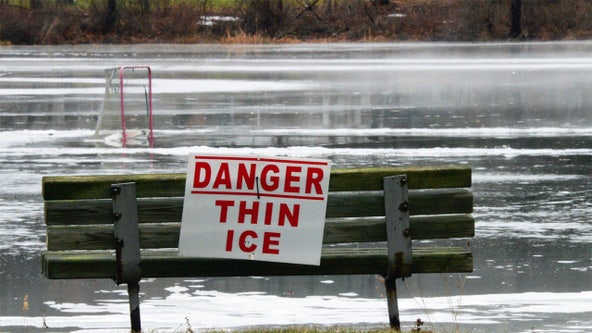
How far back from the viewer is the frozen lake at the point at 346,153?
859 cm

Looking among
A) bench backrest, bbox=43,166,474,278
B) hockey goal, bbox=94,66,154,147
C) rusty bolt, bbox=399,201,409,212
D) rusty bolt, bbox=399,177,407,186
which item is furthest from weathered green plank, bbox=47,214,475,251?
hockey goal, bbox=94,66,154,147

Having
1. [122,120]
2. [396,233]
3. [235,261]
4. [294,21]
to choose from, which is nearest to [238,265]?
[235,261]

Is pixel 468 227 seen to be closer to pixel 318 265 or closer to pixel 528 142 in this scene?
pixel 318 265

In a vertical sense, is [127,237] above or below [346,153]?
above

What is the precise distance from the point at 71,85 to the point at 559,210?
65.8 ft

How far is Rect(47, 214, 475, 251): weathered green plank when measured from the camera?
739cm

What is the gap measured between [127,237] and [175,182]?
42 cm

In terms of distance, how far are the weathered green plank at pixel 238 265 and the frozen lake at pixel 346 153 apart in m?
0.55

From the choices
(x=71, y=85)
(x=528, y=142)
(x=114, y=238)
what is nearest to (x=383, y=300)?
(x=114, y=238)

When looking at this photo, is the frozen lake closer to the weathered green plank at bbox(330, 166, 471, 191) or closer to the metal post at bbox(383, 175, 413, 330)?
the metal post at bbox(383, 175, 413, 330)

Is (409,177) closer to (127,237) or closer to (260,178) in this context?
(260,178)

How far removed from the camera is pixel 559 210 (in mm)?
12484

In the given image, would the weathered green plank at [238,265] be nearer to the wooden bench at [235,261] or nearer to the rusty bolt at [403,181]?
the wooden bench at [235,261]

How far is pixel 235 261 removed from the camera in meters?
7.48
